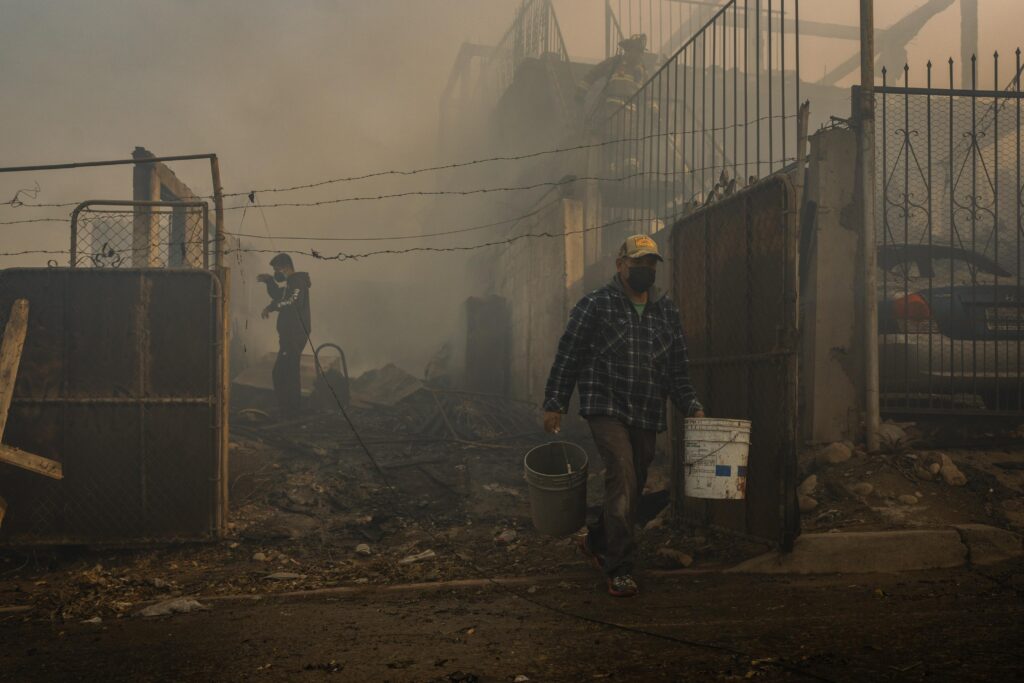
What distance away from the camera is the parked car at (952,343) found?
650 cm

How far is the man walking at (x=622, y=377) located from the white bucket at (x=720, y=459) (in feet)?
0.68

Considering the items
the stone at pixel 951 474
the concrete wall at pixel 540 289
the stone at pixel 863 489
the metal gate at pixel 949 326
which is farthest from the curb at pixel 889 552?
the concrete wall at pixel 540 289

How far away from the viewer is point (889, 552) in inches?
194

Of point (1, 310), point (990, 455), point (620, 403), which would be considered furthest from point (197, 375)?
point (990, 455)

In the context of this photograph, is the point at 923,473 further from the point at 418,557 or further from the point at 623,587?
the point at 418,557

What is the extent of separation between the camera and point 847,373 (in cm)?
628

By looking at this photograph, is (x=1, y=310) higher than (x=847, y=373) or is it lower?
higher

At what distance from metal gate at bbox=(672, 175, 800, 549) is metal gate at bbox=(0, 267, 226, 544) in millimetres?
3855

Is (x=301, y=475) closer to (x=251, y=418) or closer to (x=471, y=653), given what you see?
(x=251, y=418)

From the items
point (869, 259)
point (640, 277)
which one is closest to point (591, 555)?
point (640, 277)

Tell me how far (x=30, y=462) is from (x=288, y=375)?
21.5ft

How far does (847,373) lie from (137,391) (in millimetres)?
5679

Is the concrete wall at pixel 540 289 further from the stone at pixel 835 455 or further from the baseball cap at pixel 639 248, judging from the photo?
the baseball cap at pixel 639 248

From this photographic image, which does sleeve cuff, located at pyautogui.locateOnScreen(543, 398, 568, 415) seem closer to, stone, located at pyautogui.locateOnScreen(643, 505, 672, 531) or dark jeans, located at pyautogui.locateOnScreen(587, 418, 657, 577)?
dark jeans, located at pyautogui.locateOnScreen(587, 418, 657, 577)
